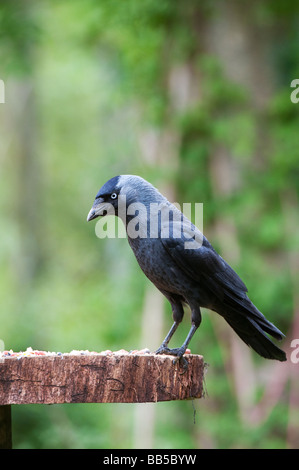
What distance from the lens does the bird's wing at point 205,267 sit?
4770mm

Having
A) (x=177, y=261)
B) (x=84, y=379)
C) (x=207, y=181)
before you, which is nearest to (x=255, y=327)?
(x=177, y=261)

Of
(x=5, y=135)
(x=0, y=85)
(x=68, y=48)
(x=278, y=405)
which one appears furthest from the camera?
(x=5, y=135)

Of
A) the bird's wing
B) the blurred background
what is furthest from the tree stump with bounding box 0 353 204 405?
the blurred background

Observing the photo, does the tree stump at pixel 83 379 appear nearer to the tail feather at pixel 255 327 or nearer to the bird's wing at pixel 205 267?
the bird's wing at pixel 205 267

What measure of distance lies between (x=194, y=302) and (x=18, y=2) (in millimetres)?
6557

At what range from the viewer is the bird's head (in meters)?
4.96

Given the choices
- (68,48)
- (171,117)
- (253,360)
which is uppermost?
(68,48)

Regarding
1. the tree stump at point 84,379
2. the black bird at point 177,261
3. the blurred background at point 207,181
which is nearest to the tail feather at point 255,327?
the black bird at point 177,261

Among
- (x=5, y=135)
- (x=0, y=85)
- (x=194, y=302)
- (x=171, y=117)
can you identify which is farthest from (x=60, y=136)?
(x=194, y=302)

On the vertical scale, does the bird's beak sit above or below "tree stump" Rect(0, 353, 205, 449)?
above

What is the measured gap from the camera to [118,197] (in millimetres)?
4969

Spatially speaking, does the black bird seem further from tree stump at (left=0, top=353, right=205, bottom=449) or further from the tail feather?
tree stump at (left=0, top=353, right=205, bottom=449)
